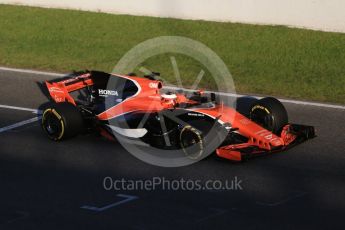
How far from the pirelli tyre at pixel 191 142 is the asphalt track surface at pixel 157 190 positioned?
214 millimetres

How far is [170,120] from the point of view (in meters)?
15.1

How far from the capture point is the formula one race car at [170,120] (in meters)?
14.7

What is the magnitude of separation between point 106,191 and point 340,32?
443 inches

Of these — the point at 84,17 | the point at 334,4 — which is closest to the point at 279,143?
the point at 334,4

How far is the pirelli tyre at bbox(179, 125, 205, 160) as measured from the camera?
47.6 feet

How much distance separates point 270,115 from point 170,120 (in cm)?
178

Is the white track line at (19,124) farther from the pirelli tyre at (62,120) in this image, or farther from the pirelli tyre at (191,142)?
the pirelli tyre at (191,142)

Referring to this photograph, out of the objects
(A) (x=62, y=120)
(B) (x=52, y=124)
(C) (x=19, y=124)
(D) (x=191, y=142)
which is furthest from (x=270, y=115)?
(C) (x=19, y=124)

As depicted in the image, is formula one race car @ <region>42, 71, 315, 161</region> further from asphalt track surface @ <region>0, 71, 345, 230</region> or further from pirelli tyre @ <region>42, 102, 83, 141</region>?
asphalt track surface @ <region>0, 71, 345, 230</region>

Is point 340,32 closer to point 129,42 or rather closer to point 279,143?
point 129,42

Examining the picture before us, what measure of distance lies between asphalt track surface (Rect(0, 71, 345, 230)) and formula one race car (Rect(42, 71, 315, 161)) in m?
0.28

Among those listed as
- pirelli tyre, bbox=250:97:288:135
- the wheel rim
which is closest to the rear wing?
the wheel rim

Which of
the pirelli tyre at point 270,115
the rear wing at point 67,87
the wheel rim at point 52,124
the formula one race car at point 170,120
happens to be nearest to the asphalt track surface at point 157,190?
the wheel rim at point 52,124

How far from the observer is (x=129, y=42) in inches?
928
